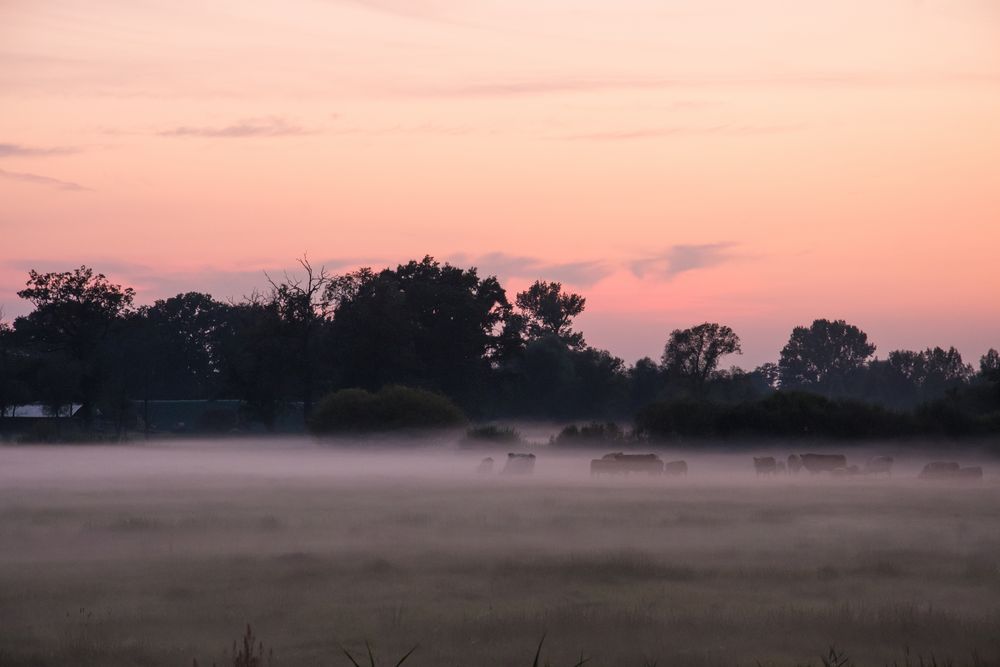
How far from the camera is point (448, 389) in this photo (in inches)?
4382

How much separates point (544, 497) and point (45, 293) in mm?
82480

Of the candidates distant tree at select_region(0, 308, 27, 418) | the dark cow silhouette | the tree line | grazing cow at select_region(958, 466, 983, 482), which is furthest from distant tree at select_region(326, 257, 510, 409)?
grazing cow at select_region(958, 466, 983, 482)

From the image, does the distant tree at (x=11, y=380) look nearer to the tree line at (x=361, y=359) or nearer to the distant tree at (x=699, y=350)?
the tree line at (x=361, y=359)

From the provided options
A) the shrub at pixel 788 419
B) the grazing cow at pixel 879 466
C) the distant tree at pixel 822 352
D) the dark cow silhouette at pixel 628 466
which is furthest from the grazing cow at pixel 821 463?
the distant tree at pixel 822 352

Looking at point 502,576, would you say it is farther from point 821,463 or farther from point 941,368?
point 941,368

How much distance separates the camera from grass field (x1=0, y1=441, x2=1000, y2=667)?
61.7 feet

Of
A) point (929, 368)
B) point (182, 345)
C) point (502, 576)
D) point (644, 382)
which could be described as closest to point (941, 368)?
point (929, 368)

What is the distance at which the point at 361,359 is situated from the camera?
99.4 meters

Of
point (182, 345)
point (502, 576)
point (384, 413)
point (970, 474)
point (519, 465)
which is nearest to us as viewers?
point (502, 576)

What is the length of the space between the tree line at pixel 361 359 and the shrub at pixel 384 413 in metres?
11.5

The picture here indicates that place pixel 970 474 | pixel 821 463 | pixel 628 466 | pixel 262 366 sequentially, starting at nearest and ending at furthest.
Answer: pixel 970 474 → pixel 628 466 → pixel 821 463 → pixel 262 366

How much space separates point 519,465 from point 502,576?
35200 millimetres

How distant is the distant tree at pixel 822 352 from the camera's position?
187m

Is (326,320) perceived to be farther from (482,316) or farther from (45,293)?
(45,293)
